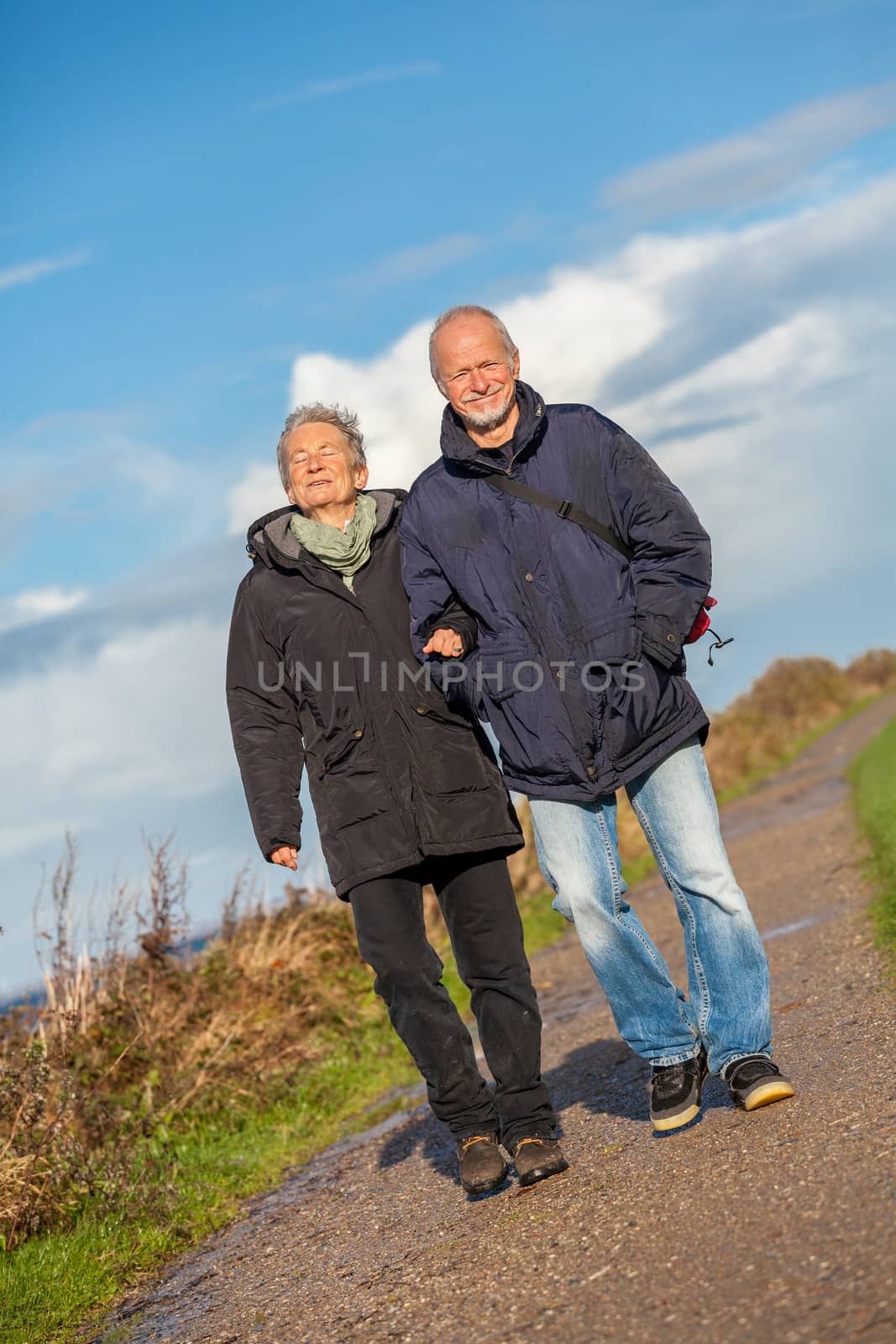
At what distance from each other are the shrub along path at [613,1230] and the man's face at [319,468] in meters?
2.49

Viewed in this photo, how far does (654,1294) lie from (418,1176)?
8.25ft

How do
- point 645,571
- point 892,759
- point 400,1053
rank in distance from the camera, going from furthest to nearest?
point 892,759, point 400,1053, point 645,571

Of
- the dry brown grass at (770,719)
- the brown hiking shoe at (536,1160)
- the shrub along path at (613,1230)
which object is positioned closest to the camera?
the shrub along path at (613,1230)

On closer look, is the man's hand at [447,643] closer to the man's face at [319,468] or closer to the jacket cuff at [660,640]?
the jacket cuff at [660,640]

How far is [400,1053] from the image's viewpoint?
29.8ft

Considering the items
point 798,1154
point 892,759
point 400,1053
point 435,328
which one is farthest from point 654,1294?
point 892,759

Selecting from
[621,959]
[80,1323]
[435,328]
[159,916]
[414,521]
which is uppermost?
[435,328]

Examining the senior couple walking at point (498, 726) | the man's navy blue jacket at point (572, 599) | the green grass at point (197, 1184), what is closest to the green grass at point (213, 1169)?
the green grass at point (197, 1184)

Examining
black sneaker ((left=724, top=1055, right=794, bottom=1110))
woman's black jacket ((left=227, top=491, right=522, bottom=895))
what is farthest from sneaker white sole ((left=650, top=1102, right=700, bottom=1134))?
woman's black jacket ((left=227, top=491, right=522, bottom=895))

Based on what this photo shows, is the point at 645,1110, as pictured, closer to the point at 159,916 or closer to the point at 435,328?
the point at 435,328

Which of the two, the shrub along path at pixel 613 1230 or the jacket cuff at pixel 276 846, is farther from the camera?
the jacket cuff at pixel 276 846

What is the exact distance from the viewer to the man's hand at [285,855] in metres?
5.06

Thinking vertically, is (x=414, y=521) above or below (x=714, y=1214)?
above

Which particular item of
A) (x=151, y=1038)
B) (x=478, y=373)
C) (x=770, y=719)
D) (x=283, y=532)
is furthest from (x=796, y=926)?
(x=770, y=719)
